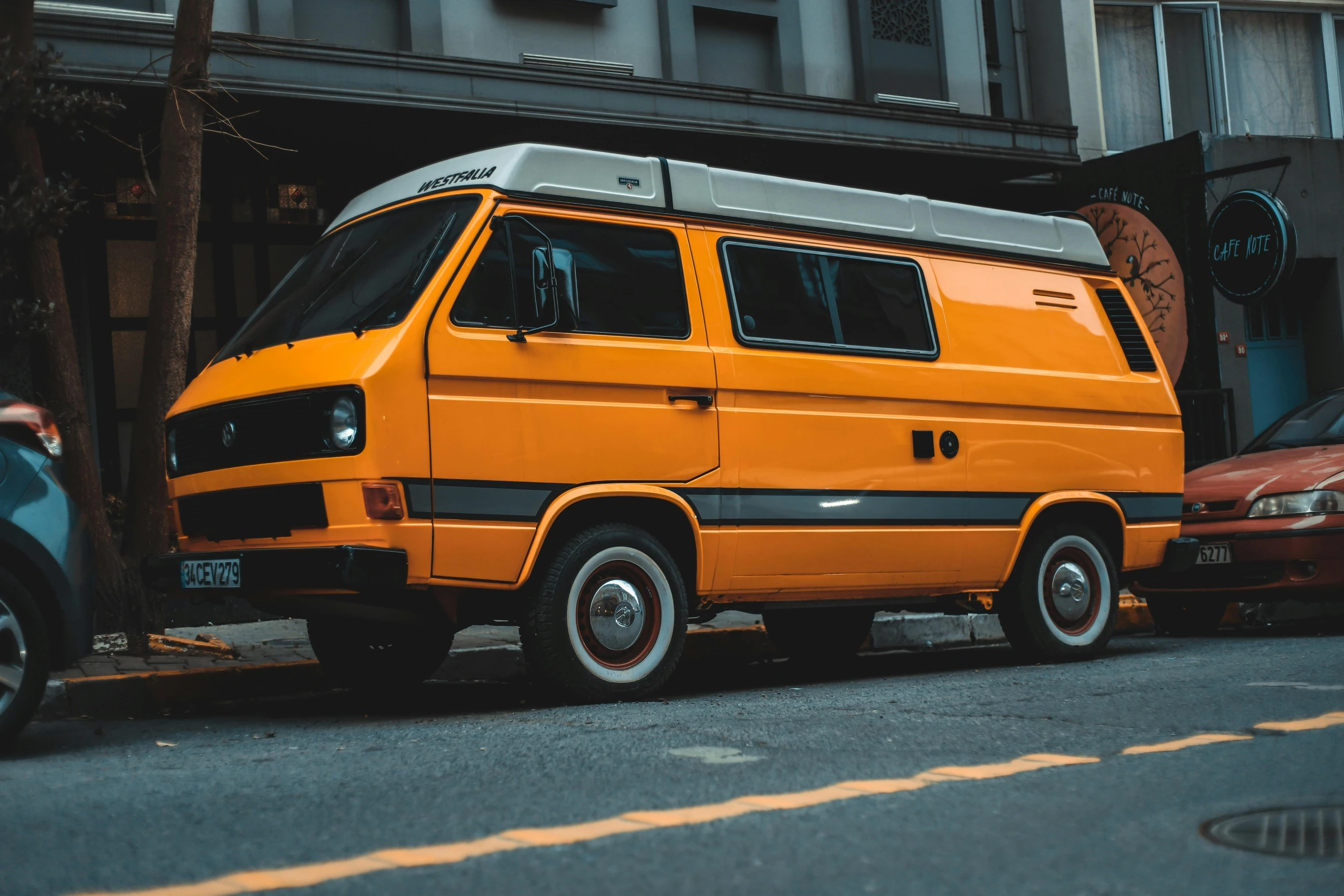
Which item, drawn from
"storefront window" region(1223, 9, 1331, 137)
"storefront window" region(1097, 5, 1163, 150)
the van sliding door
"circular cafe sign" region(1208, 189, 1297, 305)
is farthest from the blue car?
"storefront window" region(1223, 9, 1331, 137)

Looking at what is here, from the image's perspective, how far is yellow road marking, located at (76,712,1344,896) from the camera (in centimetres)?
313

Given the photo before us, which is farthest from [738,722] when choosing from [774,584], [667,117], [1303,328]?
[1303,328]

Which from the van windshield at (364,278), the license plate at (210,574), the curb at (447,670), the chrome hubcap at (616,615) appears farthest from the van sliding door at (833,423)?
the license plate at (210,574)

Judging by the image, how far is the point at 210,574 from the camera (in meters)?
5.88

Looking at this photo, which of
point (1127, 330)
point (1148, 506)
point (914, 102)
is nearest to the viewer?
point (1148, 506)

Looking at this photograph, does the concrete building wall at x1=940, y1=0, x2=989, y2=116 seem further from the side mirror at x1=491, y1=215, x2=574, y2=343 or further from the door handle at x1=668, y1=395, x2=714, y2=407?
the side mirror at x1=491, y1=215, x2=574, y2=343

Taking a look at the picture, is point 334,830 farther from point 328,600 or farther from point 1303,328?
point 1303,328

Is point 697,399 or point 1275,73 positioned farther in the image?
point 1275,73

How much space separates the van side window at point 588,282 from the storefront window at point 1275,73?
1500cm

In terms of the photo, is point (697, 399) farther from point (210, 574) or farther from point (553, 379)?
point (210, 574)

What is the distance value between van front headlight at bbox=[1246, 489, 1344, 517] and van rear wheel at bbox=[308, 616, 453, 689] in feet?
16.6

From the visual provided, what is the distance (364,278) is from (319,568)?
1407 millimetres

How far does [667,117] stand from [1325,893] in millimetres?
9979

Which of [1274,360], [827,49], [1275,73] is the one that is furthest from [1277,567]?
[1275,73]
